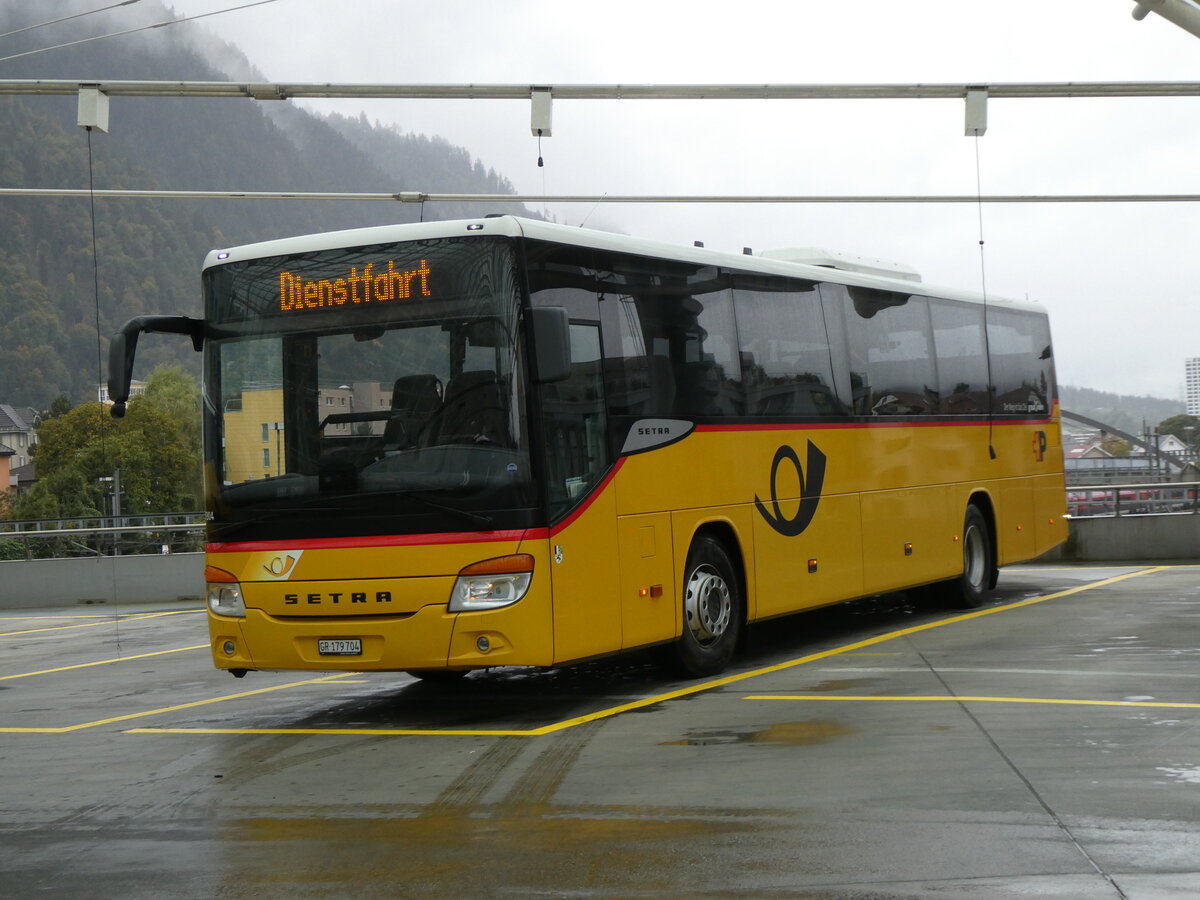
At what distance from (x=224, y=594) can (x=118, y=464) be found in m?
97.8

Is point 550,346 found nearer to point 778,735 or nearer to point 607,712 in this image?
point 607,712

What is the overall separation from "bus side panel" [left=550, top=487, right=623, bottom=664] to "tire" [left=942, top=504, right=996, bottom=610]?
24.3 feet

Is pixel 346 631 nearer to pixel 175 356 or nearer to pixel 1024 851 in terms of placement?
pixel 1024 851

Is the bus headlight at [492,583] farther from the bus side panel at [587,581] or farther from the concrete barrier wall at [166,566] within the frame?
the concrete barrier wall at [166,566]

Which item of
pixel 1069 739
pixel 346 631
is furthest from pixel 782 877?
pixel 346 631

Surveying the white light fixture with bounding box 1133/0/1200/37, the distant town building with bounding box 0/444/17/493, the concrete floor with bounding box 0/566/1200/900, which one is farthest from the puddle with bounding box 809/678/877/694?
the distant town building with bounding box 0/444/17/493

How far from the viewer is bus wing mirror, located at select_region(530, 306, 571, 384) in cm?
991

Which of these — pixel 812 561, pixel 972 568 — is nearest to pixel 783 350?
pixel 812 561

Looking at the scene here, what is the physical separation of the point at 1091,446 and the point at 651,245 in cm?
1764

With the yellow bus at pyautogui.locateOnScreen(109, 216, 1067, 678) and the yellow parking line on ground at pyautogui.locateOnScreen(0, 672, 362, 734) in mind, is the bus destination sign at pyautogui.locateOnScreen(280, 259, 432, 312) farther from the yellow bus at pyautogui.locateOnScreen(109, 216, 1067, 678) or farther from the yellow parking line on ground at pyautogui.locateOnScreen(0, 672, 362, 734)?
the yellow parking line on ground at pyautogui.locateOnScreen(0, 672, 362, 734)

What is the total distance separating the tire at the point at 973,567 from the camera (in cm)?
1712

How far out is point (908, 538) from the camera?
51.0ft

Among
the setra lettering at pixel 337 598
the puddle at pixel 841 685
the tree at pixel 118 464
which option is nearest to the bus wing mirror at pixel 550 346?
the setra lettering at pixel 337 598

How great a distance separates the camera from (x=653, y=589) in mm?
11141
